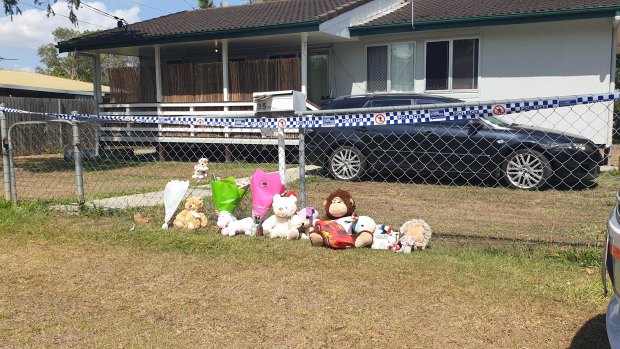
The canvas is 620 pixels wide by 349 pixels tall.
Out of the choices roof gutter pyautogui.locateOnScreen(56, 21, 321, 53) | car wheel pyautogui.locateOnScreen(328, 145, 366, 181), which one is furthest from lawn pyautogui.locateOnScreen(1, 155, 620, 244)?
roof gutter pyautogui.locateOnScreen(56, 21, 321, 53)

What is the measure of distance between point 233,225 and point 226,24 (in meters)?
9.69

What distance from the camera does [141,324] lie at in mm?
3566

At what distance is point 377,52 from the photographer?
14094 mm

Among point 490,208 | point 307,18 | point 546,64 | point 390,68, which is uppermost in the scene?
point 307,18

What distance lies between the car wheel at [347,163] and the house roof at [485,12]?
4781mm

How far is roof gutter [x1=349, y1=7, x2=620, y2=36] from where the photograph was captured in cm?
1126

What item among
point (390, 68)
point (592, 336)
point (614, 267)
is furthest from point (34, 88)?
point (614, 267)

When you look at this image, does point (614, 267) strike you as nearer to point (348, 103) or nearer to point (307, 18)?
point (348, 103)

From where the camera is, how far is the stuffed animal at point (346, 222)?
16.8 ft

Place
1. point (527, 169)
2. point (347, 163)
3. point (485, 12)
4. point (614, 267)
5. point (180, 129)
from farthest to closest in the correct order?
point (180, 129), point (485, 12), point (347, 163), point (527, 169), point (614, 267)

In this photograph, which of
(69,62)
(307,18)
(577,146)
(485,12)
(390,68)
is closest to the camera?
(577,146)

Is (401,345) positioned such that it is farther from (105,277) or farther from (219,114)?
(219,114)

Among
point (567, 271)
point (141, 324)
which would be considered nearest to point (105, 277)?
point (141, 324)

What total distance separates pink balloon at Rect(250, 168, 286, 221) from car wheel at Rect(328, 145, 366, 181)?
158 inches
